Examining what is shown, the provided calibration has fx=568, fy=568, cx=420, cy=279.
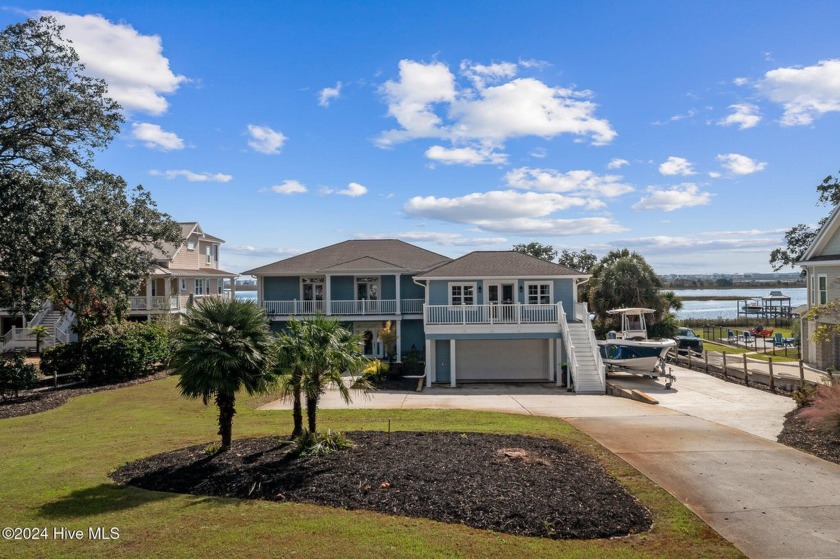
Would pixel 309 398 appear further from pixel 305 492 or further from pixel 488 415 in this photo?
pixel 488 415

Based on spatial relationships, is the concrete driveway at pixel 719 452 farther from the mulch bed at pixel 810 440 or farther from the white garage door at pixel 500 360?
the white garage door at pixel 500 360

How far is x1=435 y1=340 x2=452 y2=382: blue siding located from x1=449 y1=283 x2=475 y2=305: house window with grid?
1.92 metres

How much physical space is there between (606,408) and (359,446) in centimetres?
911

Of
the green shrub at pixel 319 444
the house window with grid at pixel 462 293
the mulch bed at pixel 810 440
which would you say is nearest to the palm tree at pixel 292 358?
the green shrub at pixel 319 444

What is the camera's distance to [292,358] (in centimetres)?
996

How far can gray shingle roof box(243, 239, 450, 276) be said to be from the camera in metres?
28.1

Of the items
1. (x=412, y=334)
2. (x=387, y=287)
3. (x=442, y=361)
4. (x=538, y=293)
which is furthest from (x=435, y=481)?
(x=387, y=287)

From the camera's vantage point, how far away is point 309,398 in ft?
33.8

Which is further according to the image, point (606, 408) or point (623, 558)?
point (606, 408)

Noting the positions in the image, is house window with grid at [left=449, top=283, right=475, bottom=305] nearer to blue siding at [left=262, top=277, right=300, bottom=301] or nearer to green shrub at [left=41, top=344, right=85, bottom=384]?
blue siding at [left=262, top=277, right=300, bottom=301]

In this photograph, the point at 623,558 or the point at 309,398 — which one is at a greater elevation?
the point at 309,398

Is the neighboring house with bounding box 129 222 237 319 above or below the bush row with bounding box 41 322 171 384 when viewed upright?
above

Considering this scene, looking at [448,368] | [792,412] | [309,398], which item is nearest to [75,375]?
[448,368]

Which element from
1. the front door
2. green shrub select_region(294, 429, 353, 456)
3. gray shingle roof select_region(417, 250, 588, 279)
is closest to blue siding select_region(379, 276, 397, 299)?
gray shingle roof select_region(417, 250, 588, 279)
